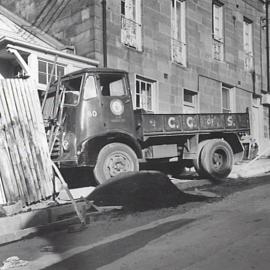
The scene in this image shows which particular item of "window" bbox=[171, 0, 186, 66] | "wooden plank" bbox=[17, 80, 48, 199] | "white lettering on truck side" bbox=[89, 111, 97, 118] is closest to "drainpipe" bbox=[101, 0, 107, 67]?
"window" bbox=[171, 0, 186, 66]

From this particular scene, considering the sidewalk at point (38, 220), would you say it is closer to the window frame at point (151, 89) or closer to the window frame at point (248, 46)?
the window frame at point (151, 89)

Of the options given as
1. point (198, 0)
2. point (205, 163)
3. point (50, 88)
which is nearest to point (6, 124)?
point (50, 88)

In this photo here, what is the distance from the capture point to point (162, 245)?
18.2ft

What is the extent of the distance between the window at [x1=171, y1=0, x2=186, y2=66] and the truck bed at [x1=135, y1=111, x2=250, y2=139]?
5.28 meters

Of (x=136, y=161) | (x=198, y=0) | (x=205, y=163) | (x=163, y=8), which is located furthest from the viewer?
(x=198, y=0)

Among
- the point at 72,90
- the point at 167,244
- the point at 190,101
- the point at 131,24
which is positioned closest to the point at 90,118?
the point at 72,90

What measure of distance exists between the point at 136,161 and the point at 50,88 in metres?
2.56

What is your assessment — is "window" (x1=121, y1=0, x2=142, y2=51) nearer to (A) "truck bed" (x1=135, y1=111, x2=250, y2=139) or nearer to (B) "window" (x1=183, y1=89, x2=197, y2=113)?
(B) "window" (x1=183, y1=89, x2=197, y2=113)

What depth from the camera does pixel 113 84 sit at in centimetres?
1020

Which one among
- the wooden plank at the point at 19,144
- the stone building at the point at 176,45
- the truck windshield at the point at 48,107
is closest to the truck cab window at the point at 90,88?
the truck windshield at the point at 48,107

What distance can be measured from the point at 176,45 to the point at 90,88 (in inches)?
310

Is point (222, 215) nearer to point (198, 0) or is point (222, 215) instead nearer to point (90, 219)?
point (90, 219)

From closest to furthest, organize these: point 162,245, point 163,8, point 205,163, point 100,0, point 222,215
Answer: point 162,245
point 222,215
point 205,163
point 100,0
point 163,8

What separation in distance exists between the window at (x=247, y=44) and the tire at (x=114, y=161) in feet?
41.3
